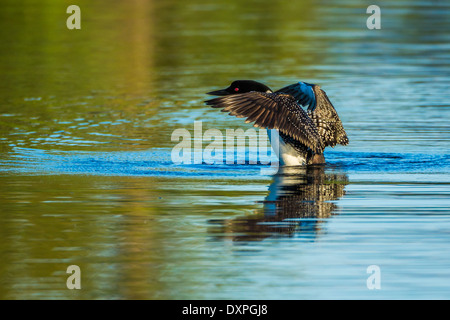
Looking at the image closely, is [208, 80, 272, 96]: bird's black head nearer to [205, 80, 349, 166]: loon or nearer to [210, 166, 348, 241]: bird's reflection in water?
[205, 80, 349, 166]: loon

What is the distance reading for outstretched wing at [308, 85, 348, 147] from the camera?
1216 cm

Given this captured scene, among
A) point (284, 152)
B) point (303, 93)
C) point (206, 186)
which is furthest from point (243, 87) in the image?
point (206, 186)

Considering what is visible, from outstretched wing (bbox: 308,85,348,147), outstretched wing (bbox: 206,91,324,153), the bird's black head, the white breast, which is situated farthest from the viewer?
outstretched wing (bbox: 308,85,348,147)

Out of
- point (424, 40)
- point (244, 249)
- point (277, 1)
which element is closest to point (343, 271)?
point (244, 249)

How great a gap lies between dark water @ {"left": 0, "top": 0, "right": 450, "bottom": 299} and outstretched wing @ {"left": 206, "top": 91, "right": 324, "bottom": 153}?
0.51 m

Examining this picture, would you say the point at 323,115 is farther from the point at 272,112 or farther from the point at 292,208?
the point at 292,208

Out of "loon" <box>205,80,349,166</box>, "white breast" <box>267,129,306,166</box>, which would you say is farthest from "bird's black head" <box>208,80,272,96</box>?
"white breast" <box>267,129,306,166</box>

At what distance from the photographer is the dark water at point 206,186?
7.44 metres

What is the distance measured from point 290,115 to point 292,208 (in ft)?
6.04

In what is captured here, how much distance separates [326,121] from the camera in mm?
12242

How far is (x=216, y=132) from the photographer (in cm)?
1440

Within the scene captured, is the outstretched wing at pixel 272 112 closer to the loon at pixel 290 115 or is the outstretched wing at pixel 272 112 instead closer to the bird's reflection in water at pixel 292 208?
the loon at pixel 290 115

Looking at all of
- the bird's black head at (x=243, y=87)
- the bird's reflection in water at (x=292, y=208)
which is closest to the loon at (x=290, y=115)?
the bird's black head at (x=243, y=87)

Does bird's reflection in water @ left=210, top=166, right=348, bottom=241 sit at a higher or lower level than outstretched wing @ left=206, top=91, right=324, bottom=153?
lower
